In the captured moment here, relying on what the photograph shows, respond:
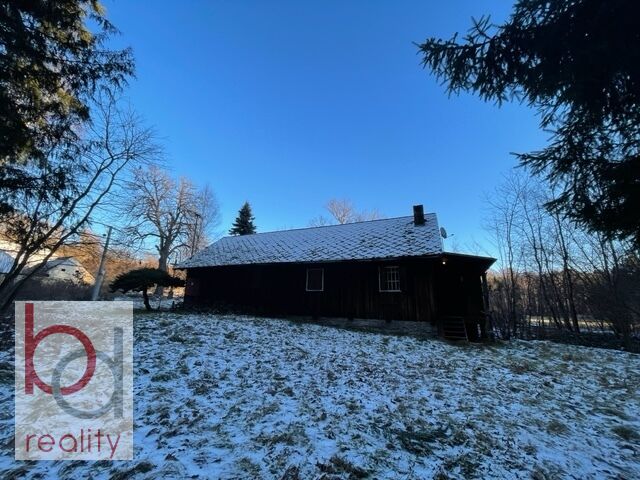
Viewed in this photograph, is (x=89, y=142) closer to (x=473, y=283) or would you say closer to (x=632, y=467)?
(x=632, y=467)

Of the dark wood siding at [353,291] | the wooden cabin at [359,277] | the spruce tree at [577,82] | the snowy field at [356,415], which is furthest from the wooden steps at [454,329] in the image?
the spruce tree at [577,82]

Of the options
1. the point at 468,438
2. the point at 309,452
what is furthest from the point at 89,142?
the point at 468,438

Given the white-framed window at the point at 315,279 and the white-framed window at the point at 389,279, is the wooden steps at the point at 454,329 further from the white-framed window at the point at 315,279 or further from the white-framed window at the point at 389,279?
the white-framed window at the point at 315,279

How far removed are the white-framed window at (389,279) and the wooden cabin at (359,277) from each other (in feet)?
0.15

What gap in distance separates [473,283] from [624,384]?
732 centimetres

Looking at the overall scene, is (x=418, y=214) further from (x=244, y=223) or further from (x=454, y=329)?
(x=244, y=223)

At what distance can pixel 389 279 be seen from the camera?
551 inches

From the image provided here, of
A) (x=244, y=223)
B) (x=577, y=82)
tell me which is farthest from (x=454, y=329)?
(x=244, y=223)

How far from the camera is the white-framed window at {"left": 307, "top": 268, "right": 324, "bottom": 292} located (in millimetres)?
15602

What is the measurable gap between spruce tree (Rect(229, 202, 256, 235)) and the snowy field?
932 inches

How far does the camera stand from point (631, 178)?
4.16 meters

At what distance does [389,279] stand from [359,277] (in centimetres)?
144

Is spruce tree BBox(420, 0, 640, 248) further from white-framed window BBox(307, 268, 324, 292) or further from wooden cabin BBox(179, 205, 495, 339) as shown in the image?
white-framed window BBox(307, 268, 324, 292)

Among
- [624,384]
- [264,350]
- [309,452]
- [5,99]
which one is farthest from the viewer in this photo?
[264,350]
